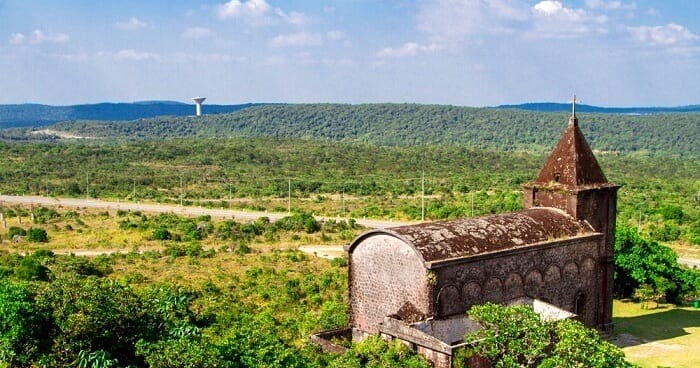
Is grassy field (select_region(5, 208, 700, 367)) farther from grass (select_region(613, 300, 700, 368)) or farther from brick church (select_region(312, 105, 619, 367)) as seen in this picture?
brick church (select_region(312, 105, 619, 367))

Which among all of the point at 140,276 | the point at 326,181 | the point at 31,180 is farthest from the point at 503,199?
the point at 31,180

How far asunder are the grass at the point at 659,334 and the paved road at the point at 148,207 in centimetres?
2460

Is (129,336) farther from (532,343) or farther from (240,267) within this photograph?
(240,267)

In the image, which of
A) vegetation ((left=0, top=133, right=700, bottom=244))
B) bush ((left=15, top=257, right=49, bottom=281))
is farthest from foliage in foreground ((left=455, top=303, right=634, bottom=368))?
vegetation ((left=0, top=133, right=700, bottom=244))

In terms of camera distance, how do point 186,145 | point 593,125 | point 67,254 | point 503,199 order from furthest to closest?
point 593,125 < point 186,145 < point 503,199 < point 67,254

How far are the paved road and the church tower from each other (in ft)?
88.7

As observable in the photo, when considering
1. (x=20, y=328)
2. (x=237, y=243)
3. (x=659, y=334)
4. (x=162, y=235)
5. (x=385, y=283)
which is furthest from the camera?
(x=162, y=235)

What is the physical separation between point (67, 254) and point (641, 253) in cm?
3076

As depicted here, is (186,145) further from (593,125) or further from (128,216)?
(593,125)

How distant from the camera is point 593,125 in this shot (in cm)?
19950

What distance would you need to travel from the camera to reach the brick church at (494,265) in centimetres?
2303

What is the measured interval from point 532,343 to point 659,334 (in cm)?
1344

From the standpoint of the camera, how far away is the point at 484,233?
24.8 m

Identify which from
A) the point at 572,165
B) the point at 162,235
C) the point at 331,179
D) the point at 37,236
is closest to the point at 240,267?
the point at 162,235
